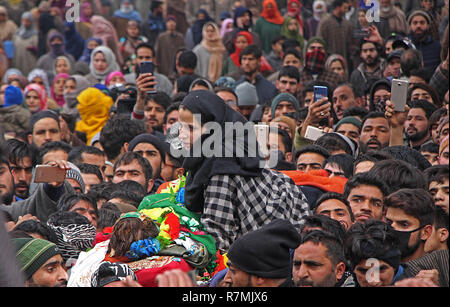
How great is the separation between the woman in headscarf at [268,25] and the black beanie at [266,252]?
32.2 feet

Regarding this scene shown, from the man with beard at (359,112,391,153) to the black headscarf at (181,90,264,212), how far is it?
2863 mm

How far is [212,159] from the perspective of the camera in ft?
15.7

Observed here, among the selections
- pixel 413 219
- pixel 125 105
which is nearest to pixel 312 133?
pixel 413 219

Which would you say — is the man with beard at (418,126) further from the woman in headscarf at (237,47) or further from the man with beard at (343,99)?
the woman in headscarf at (237,47)

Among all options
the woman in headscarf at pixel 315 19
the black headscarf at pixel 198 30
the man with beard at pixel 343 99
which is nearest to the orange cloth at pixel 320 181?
the man with beard at pixel 343 99

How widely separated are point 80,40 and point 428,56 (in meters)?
6.87

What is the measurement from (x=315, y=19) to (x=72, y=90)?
5.30 m

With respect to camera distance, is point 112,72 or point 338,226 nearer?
point 338,226

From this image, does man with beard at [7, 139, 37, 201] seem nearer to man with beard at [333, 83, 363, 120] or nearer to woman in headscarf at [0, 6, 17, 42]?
man with beard at [333, 83, 363, 120]

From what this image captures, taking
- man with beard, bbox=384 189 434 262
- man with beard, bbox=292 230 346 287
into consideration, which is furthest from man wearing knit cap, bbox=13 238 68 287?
man with beard, bbox=384 189 434 262

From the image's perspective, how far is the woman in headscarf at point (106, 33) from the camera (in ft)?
48.5

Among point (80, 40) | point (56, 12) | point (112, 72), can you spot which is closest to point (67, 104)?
point (112, 72)

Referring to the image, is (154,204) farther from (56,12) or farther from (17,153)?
(56,12)

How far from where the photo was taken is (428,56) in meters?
10.5
